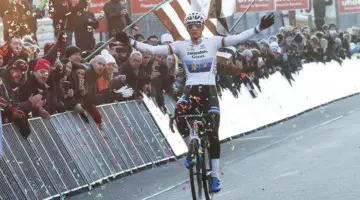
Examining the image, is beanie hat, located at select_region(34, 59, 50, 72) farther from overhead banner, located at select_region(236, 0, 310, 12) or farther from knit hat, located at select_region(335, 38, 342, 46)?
knit hat, located at select_region(335, 38, 342, 46)

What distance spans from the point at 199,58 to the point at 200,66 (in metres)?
0.12

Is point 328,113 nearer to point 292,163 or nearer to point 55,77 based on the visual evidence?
point 292,163

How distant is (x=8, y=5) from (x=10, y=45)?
8.09ft

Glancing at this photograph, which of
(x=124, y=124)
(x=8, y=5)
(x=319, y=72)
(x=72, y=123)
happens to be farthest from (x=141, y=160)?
(x=319, y=72)

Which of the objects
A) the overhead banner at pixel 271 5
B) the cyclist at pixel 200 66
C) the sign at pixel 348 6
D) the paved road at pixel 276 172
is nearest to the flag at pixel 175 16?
the paved road at pixel 276 172

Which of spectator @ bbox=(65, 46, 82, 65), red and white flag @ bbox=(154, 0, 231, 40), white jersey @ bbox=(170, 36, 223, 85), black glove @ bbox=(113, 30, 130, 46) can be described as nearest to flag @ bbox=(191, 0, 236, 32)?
red and white flag @ bbox=(154, 0, 231, 40)

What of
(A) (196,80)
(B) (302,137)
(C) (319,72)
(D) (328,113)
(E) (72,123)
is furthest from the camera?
(C) (319,72)

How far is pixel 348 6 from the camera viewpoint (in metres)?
43.4

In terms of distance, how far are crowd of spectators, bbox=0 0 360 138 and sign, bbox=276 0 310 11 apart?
708 centimetres

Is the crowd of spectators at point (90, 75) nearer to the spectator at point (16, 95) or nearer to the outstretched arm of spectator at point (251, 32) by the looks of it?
the spectator at point (16, 95)

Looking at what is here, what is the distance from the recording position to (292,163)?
17.1m

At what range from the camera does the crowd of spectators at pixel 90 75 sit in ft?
49.4

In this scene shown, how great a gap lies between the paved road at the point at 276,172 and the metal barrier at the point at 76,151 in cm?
29

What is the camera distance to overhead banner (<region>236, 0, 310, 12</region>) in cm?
3267
